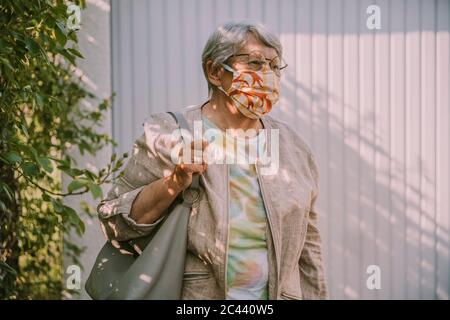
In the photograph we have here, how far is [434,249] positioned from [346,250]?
1.90 ft

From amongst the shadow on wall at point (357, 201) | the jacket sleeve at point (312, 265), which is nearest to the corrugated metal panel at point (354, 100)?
the shadow on wall at point (357, 201)

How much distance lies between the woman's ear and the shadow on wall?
2.43 metres

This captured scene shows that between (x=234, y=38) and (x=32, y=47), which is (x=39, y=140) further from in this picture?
(x=234, y=38)

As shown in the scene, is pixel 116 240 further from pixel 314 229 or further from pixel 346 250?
pixel 346 250

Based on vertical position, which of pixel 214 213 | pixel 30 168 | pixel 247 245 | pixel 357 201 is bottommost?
pixel 357 201

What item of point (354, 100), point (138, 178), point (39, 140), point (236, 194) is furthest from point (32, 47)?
point (354, 100)

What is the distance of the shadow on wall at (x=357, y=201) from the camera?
4.92m

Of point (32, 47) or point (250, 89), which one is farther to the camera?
point (32, 47)

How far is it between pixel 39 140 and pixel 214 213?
2210 millimetres

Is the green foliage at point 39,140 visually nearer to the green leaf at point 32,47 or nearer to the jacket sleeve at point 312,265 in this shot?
the green leaf at point 32,47

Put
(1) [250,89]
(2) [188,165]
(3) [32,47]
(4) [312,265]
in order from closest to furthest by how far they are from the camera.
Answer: (2) [188,165] < (1) [250,89] < (4) [312,265] < (3) [32,47]

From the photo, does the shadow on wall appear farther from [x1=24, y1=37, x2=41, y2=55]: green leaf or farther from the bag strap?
the bag strap

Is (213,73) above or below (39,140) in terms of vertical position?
above

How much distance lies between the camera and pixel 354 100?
491 centimetres
